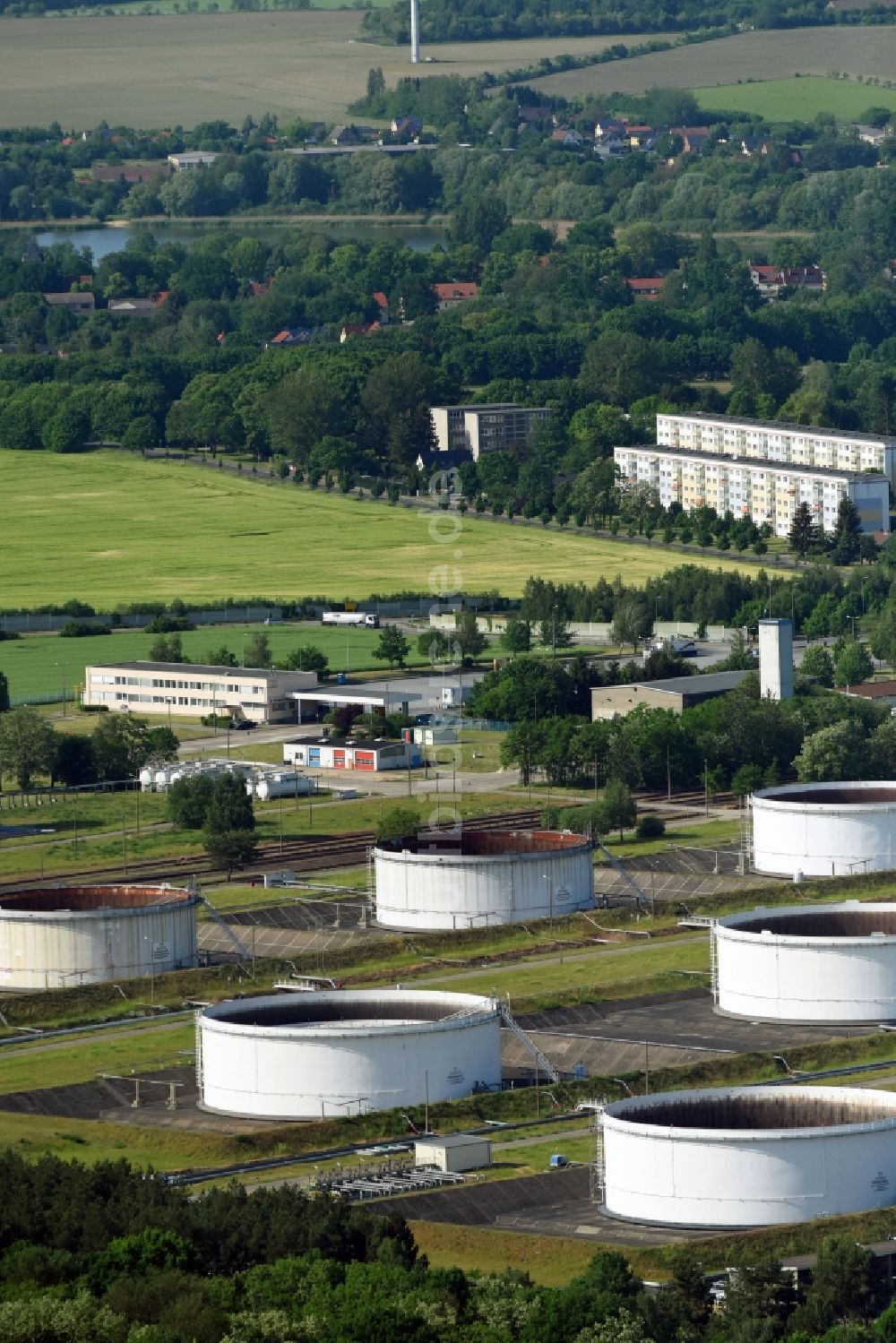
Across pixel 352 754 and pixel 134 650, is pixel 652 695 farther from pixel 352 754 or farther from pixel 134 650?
pixel 134 650

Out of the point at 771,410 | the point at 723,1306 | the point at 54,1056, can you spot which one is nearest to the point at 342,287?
the point at 771,410

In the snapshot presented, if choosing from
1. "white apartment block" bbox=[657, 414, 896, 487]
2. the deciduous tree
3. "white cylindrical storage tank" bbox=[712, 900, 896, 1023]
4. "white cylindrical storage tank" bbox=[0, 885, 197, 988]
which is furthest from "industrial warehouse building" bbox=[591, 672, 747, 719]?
"white apartment block" bbox=[657, 414, 896, 487]

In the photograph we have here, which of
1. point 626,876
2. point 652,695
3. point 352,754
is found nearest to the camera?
point 626,876

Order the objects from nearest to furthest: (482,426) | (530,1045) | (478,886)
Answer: (530,1045), (478,886), (482,426)

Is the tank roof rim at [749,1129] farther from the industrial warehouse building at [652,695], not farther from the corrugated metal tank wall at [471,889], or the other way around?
the industrial warehouse building at [652,695]

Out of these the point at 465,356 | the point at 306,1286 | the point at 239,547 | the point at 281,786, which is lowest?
the point at 239,547

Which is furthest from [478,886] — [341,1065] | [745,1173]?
[745,1173]
